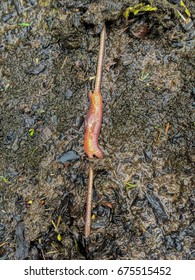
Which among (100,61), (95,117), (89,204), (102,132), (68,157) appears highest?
(100,61)

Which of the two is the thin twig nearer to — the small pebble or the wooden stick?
the small pebble

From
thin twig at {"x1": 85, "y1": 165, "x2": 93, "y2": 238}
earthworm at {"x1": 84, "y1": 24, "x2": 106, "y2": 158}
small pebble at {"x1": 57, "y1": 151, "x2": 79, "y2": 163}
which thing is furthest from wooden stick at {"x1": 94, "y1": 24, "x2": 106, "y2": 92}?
thin twig at {"x1": 85, "y1": 165, "x2": 93, "y2": 238}

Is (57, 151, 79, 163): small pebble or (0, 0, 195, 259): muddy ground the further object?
(57, 151, 79, 163): small pebble

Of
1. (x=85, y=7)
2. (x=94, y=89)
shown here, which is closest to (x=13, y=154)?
(x=94, y=89)

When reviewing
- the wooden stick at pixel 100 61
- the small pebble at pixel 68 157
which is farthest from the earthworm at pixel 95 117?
the small pebble at pixel 68 157

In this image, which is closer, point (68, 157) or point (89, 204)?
point (89, 204)

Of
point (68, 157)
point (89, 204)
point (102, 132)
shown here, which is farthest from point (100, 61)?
point (89, 204)

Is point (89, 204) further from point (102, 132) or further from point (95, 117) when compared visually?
point (95, 117)
